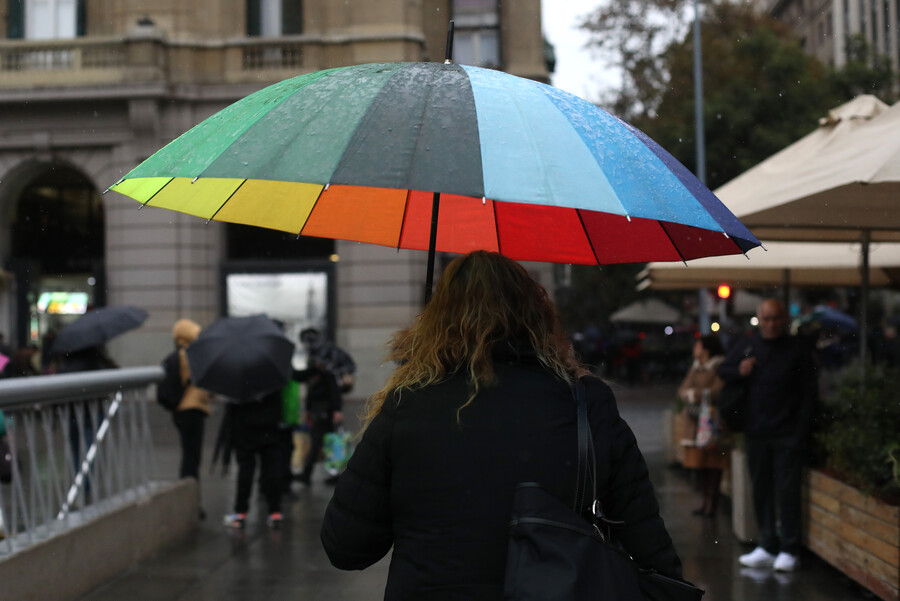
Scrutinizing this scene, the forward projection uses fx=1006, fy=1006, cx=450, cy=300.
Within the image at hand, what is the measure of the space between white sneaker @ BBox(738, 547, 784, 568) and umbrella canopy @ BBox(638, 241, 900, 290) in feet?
10.8

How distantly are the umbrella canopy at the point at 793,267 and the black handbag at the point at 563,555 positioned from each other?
24.2 ft

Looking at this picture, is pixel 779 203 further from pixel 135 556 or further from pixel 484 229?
pixel 135 556

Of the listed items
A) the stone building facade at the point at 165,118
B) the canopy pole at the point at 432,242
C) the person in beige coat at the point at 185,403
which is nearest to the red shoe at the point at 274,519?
the person in beige coat at the point at 185,403

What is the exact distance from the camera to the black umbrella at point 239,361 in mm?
8102

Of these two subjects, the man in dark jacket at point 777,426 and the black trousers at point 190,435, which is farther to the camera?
the black trousers at point 190,435

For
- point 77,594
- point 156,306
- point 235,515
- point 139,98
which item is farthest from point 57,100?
point 77,594

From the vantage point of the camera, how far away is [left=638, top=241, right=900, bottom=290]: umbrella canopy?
423 inches

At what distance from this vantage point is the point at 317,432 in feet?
35.2

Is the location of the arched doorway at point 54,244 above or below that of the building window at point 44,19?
below

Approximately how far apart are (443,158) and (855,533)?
4642mm

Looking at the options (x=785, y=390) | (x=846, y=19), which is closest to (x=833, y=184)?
(x=785, y=390)

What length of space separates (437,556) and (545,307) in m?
0.71

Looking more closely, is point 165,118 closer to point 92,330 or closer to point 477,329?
point 92,330

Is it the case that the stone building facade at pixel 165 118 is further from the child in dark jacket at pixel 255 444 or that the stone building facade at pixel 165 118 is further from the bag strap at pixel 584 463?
the bag strap at pixel 584 463
